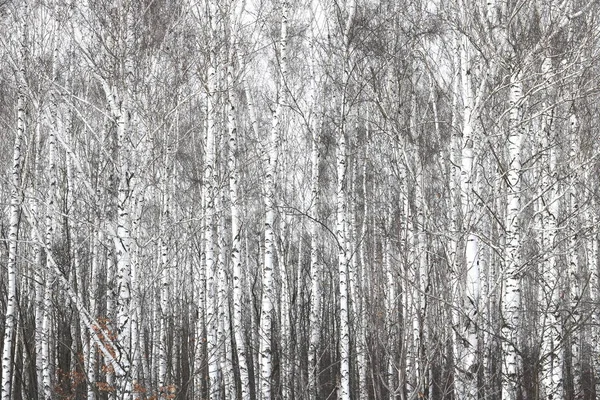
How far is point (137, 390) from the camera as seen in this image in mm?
7574

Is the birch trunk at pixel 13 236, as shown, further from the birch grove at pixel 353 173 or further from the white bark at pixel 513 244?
the white bark at pixel 513 244

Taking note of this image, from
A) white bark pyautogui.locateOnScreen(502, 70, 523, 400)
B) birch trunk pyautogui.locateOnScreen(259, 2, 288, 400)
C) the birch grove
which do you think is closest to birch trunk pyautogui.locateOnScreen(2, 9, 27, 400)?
the birch grove

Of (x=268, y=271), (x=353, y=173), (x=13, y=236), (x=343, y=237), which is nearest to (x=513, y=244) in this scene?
(x=343, y=237)

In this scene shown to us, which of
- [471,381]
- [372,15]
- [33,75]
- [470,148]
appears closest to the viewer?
[471,381]

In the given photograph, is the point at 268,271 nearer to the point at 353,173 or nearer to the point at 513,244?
the point at 513,244

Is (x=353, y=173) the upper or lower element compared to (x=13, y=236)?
upper

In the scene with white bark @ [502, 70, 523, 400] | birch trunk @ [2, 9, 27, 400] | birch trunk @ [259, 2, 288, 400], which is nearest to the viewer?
white bark @ [502, 70, 523, 400]

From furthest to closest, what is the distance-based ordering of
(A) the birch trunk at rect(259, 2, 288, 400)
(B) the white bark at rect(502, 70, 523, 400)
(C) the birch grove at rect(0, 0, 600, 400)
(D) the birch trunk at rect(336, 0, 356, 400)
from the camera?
(D) the birch trunk at rect(336, 0, 356, 400) < (A) the birch trunk at rect(259, 2, 288, 400) < (C) the birch grove at rect(0, 0, 600, 400) < (B) the white bark at rect(502, 70, 523, 400)

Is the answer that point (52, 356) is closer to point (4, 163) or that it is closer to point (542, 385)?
point (4, 163)

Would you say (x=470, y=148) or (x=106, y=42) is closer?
(x=470, y=148)

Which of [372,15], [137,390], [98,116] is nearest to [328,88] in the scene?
[372,15]

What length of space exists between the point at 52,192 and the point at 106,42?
13.4 feet

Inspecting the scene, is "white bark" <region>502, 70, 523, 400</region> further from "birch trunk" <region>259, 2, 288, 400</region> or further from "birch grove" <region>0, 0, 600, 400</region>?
"birch trunk" <region>259, 2, 288, 400</region>

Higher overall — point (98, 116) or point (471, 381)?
point (98, 116)
